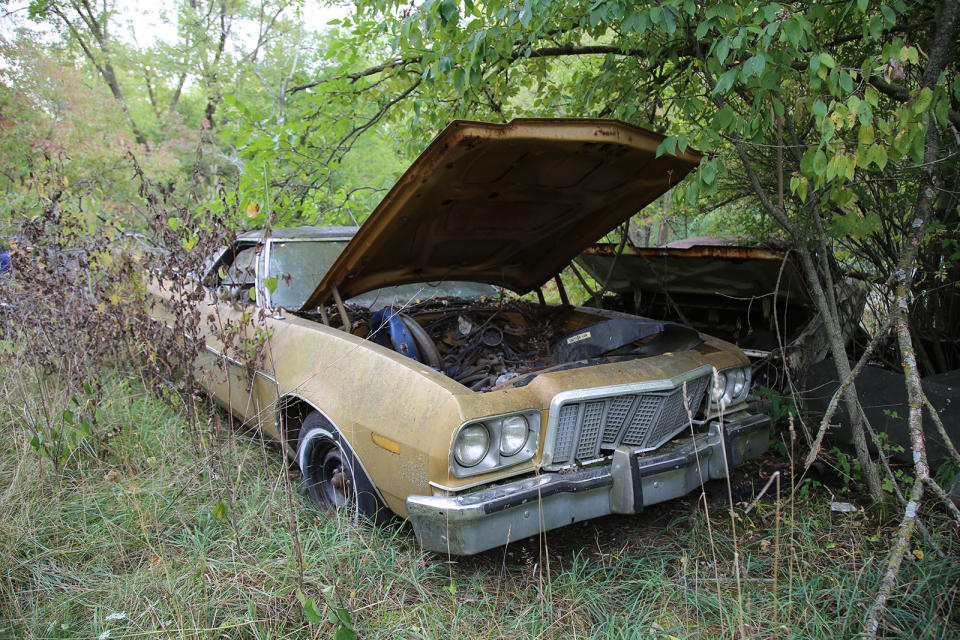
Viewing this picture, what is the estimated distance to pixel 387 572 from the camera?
2379mm

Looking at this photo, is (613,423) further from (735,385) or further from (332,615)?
(332,615)

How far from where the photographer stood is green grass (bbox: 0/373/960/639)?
2.14 metres

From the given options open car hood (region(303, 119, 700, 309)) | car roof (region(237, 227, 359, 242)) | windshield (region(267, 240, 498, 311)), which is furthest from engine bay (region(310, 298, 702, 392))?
car roof (region(237, 227, 359, 242))

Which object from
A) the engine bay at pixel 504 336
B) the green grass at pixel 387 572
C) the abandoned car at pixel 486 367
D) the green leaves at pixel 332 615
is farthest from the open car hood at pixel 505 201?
the green leaves at pixel 332 615

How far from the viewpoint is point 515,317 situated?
161 inches

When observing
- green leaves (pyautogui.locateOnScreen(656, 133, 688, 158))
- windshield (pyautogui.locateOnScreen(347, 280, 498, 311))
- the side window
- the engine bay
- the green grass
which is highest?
green leaves (pyautogui.locateOnScreen(656, 133, 688, 158))

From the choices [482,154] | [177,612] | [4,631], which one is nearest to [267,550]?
[177,612]

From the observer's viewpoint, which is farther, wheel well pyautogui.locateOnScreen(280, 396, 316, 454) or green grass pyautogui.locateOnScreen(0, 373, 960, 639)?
wheel well pyautogui.locateOnScreen(280, 396, 316, 454)

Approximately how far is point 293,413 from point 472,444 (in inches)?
58.6

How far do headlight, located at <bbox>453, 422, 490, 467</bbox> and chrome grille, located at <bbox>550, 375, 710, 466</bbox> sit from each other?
0.31m

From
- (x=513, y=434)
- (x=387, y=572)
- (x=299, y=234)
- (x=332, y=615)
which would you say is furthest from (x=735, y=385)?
(x=299, y=234)

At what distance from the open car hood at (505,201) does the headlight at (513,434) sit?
3.76ft

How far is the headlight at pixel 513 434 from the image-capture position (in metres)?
2.32

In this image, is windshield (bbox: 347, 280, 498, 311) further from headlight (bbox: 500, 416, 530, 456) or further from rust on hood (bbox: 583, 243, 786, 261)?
headlight (bbox: 500, 416, 530, 456)
